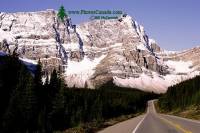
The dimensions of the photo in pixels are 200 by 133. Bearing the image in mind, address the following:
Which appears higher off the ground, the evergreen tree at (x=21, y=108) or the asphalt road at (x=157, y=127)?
the evergreen tree at (x=21, y=108)

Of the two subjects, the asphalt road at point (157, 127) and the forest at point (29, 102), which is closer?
the asphalt road at point (157, 127)

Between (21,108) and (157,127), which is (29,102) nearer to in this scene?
(21,108)

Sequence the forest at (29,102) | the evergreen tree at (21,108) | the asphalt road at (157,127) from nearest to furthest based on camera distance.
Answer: the asphalt road at (157,127) < the evergreen tree at (21,108) < the forest at (29,102)

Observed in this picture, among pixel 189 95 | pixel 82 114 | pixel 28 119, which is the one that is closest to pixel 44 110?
pixel 28 119

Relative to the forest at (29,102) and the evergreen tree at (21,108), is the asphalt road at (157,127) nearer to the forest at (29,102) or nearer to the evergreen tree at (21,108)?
the forest at (29,102)

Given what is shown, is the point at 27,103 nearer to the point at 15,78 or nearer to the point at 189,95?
the point at 15,78

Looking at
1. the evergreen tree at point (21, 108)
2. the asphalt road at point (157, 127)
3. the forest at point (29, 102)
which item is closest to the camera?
the asphalt road at point (157, 127)

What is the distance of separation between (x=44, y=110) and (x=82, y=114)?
141 ft

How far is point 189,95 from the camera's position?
164m

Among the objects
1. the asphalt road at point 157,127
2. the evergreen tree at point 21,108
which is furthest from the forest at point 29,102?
the asphalt road at point 157,127

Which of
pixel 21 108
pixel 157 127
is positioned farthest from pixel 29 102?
pixel 157 127

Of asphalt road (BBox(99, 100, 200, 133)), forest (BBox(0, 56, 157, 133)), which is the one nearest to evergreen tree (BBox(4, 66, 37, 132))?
forest (BBox(0, 56, 157, 133))

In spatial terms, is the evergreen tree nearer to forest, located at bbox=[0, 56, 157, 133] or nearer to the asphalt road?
forest, located at bbox=[0, 56, 157, 133]

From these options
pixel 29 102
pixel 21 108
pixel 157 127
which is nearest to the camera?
pixel 157 127
